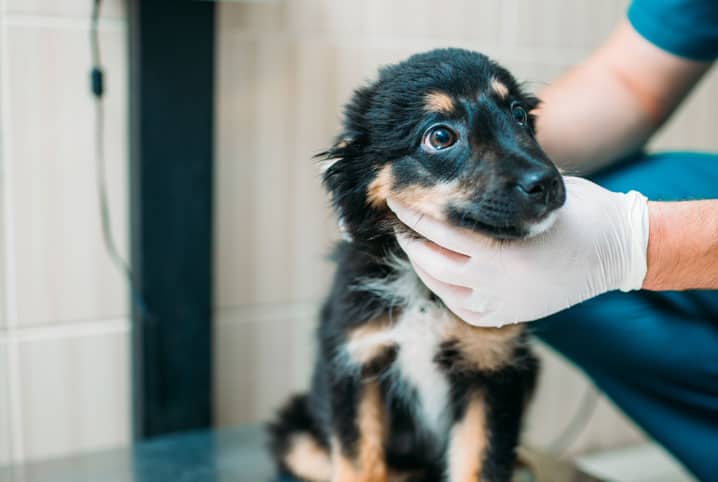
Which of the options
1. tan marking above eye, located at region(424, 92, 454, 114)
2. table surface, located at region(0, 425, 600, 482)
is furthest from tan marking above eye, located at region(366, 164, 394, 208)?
table surface, located at region(0, 425, 600, 482)

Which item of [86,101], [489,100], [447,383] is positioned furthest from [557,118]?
[86,101]

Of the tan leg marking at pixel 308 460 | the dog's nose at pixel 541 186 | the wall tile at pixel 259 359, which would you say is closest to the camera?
the dog's nose at pixel 541 186

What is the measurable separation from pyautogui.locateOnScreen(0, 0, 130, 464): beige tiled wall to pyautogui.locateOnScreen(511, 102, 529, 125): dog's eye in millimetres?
886

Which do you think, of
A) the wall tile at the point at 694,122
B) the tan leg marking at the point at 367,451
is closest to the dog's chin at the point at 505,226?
the tan leg marking at the point at 367,451

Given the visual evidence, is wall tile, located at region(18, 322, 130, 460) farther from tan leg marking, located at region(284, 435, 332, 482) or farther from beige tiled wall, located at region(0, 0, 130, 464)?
tan leg marking, located at region(284, 435, 332, 482)

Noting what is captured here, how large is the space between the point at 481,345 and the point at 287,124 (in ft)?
2.74

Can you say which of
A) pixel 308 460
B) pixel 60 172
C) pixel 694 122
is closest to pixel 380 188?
pixel 308 460

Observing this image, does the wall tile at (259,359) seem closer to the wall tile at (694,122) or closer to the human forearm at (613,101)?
the human forearm at (613,101)

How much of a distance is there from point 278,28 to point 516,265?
0.91m

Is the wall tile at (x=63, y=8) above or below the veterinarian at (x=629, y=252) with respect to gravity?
above

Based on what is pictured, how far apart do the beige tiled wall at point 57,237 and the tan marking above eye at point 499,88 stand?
0.86 meters

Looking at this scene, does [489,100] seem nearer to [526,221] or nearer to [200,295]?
[526,221]

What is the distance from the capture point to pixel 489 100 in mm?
1079

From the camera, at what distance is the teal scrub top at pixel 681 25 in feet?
5.11
